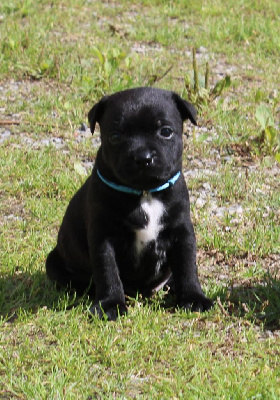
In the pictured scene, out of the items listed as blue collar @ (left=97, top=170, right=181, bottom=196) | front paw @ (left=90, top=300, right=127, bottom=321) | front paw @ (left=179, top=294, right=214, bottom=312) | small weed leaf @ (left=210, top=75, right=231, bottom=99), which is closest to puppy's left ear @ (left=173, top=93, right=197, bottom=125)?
blue collar @ (left=97, top=170, right=181, bottom=196)

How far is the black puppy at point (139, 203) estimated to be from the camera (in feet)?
12.7

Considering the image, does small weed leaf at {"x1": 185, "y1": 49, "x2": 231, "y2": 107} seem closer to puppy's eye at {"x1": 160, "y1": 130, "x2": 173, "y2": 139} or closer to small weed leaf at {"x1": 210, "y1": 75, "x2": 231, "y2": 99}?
small weed leaf at {"x1": 210, "y1": 75, "x2": 231, "y2": 99}

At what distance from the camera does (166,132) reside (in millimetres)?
3930

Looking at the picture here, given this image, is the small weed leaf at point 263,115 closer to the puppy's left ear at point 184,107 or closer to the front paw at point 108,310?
the puppy's left ear at point 184,107

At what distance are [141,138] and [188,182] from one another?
203cm

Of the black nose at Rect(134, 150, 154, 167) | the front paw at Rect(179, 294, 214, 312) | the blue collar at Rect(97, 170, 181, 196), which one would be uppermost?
the black nose at Rect(134, 150, 154, 167)

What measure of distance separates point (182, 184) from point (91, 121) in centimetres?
59

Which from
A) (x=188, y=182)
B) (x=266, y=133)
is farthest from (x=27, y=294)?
(x=266, y=133)

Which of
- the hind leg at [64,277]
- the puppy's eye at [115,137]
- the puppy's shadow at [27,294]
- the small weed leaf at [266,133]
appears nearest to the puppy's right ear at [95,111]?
the puppy's eye at [115,137]

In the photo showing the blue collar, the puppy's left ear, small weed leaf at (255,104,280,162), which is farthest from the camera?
small weed leaf at (255,104,280,162)

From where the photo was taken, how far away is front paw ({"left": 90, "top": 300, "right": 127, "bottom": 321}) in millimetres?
3914

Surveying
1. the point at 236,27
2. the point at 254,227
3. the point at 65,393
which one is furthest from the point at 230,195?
the point at 236,27

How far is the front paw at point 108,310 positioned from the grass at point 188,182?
0.16ft

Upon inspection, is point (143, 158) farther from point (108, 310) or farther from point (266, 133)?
point (266, 133)
